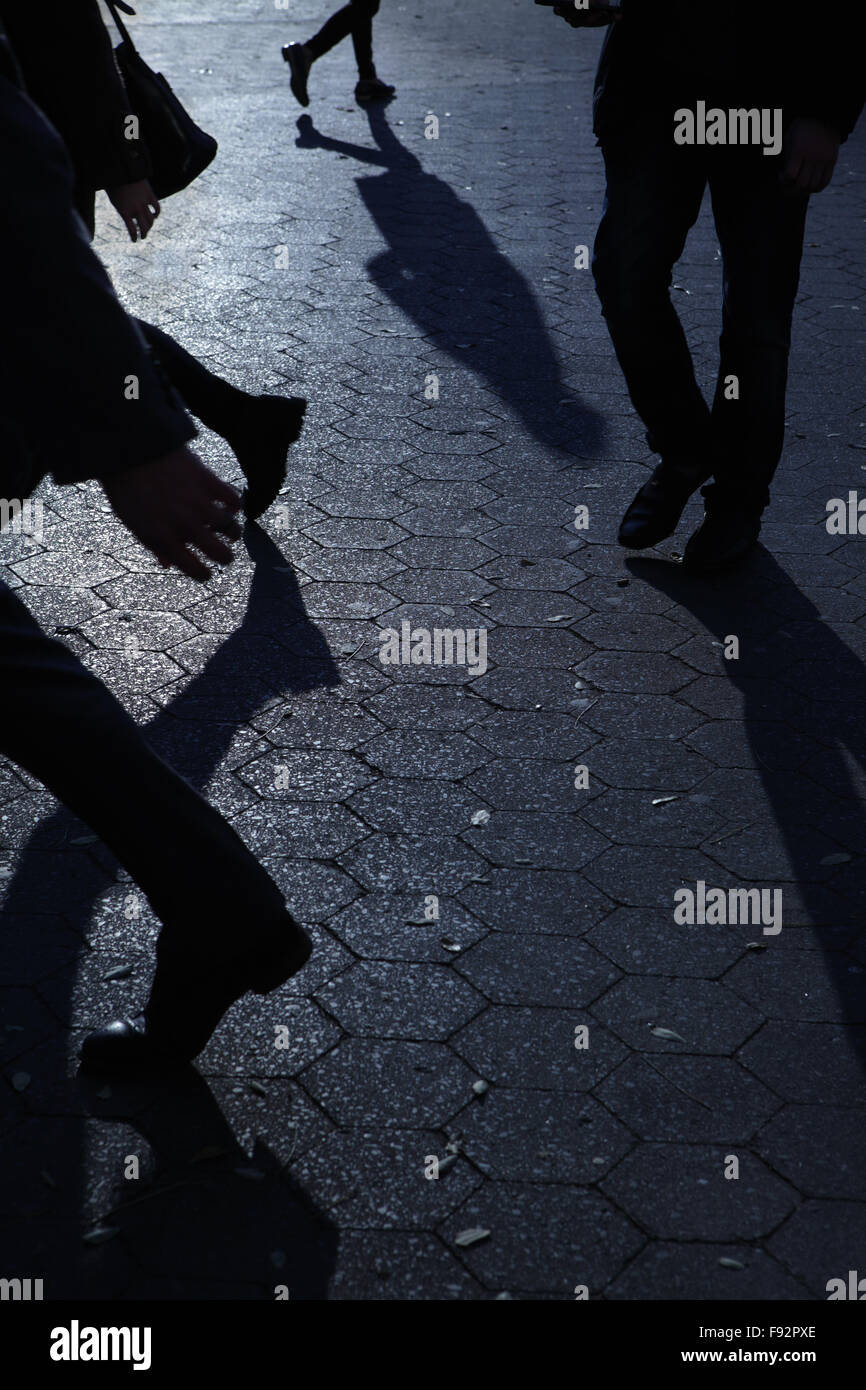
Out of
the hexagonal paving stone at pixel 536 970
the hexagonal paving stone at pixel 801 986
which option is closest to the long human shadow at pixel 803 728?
the hexagonal paving stone at pixel 801 986

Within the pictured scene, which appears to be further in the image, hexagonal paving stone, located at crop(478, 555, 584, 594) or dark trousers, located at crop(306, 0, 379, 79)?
dark trousers, located at crop(306, 0, 379, 79)

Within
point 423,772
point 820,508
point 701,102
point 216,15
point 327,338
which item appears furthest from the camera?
point 216,15

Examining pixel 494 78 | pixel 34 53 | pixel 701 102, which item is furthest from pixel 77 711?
pixel 494 78

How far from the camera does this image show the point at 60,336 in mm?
1960

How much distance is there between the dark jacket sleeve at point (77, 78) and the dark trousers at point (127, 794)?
6.84 ft

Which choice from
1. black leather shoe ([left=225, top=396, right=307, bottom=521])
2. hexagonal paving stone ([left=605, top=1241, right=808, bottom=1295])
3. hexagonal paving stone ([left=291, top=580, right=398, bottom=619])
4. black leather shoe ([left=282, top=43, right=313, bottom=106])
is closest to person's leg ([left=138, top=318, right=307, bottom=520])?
black leather shoe ([left=225, top=396, right=307, bottom=521])

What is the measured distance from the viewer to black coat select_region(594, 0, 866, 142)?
3865mm

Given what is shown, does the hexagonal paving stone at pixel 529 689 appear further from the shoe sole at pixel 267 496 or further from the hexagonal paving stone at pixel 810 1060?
the hexagonal paving stone at pixel 810 1060

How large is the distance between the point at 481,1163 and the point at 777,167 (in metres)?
2.83

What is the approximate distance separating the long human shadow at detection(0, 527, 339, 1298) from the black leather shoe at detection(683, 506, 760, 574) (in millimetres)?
2072

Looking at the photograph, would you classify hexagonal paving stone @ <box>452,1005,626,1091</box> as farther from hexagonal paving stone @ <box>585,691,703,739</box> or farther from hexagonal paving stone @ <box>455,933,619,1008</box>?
hexagonal paving stone @ <box>585,691,703,739</box>
